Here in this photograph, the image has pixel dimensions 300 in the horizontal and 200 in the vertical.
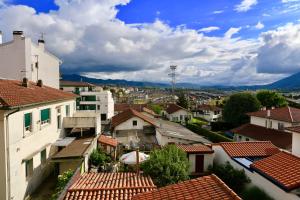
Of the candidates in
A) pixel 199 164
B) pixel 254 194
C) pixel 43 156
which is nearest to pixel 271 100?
pixel 199 164

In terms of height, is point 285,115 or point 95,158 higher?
point 285,115

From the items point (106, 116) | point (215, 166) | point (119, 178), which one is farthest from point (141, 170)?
point (106, 116)

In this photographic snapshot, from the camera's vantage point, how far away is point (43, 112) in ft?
70.2

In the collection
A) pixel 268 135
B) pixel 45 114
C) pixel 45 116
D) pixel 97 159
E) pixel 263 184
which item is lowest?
pixel 268 135

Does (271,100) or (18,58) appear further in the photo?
(271,100)

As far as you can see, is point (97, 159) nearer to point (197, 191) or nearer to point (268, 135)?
point (197, 191)

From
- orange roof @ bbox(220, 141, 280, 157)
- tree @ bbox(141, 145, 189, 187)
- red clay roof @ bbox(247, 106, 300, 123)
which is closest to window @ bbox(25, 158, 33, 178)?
tree @ bbox(141, 145, 189, 187)

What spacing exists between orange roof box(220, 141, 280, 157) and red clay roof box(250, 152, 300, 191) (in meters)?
4.64

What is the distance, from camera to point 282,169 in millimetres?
15406

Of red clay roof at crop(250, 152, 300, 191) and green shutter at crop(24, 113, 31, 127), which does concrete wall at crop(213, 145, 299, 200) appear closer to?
red clay roof at crop(250, 152, 300, 191)

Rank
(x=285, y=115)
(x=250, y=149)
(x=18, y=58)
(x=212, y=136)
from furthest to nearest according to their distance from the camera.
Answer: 1. (x=212, y=136)
2. (x=285, y=115)
3. (x=18, y=58)
4. (x=250, y=149)

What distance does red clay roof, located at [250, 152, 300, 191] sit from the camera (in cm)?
1343

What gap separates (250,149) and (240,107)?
38.3 meters

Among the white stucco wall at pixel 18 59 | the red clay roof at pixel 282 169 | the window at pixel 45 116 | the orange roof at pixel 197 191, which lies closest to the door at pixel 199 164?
the red clay roof at pixel 282 169
